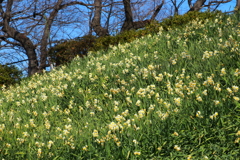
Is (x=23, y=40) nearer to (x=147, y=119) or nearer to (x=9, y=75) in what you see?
(x=9, y=75)

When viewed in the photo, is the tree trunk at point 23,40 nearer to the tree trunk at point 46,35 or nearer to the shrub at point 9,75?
the tree trunk at point 46,35

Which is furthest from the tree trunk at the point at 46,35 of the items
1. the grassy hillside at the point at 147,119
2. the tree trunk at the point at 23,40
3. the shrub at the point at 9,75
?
the grassy hillside at the point at 147,119

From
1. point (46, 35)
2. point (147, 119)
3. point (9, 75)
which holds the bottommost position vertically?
point (147, 119)

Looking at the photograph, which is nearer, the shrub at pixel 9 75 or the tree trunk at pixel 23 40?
the shrub at pixel 9 75

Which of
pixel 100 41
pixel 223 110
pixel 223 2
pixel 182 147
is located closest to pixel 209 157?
pixel 182 147

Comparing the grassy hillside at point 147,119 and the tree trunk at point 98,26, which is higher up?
the tree trunk at point 98,26

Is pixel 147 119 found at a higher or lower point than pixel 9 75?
lower

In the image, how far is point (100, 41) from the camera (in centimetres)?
1245

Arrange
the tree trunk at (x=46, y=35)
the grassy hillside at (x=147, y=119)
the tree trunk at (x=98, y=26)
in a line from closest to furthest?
the grassy hillside at (x=147, y=119) < the tree trunk at (x=46, y=35) < the tree trunk at (x=98, y=26)

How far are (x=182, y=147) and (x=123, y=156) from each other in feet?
2.66

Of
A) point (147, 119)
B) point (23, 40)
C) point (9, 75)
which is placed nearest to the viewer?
point (147, 119)

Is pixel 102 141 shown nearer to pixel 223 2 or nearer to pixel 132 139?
pixel 132 139

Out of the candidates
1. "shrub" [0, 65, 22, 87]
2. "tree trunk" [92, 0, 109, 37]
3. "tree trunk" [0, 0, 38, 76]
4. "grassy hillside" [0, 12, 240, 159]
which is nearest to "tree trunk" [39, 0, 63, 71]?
"tree trunk" [0, 0, 38, 76]

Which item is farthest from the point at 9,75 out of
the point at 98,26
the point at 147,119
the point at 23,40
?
the point at 147,119
